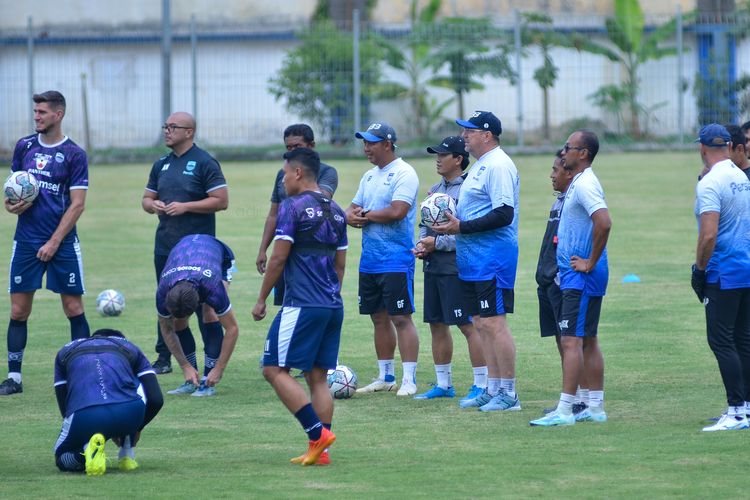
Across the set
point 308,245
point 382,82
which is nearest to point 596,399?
point 308,245

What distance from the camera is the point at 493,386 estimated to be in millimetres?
9922

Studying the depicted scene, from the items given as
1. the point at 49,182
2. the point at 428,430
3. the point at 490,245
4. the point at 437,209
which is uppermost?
the point at 49,182

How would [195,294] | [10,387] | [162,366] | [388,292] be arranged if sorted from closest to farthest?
[195,294] → [388,292] → [10,387] → [162,366]

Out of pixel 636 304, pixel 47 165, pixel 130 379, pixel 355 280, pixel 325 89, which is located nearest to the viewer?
pixel 130 379

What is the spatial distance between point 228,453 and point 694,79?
2322 cm

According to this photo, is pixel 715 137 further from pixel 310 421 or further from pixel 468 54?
pixel 468 54

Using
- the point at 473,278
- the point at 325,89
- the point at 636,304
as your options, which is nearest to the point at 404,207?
the point at 473,278

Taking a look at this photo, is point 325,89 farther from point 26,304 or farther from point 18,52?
point 26,304

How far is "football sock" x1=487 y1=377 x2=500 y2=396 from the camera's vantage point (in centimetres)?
989

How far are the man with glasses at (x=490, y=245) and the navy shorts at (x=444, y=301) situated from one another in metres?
0.33

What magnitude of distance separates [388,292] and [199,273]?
1608 mm

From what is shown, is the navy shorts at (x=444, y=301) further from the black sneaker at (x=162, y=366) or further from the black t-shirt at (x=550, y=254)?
the black sneaker at (x=162, y=366)

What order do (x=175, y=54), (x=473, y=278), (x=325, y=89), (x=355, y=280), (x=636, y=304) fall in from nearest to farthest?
(x=473, y=278)
(x=636, y=304)
(x=355, y=280)
(x=325, y=89)
(x=175, y=54)

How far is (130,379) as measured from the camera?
26.1 feet
